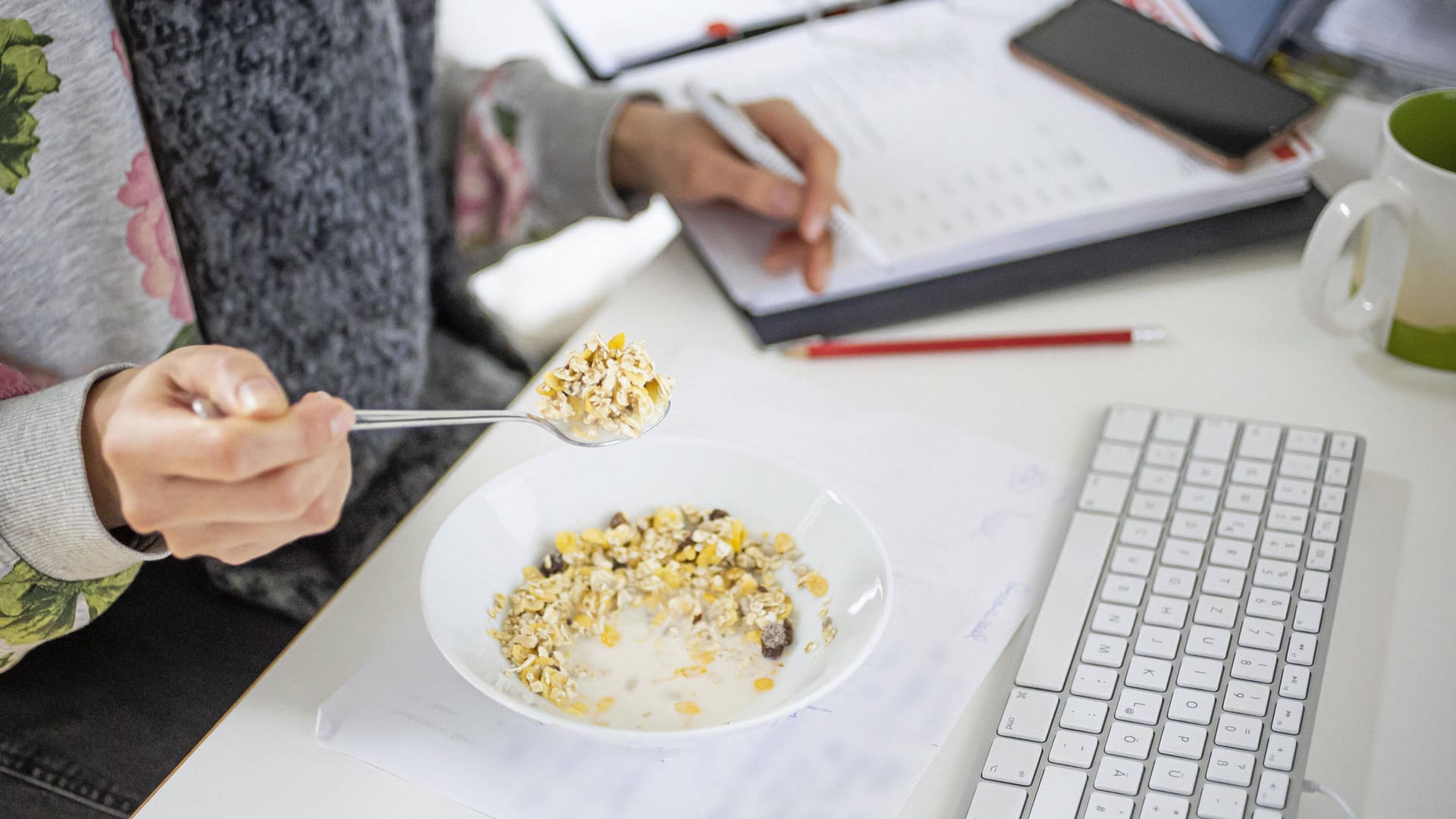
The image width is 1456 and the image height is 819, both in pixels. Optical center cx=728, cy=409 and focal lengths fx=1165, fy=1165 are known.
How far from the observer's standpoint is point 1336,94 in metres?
0.97

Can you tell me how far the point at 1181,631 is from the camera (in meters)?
0.56

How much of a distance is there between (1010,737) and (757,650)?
12cm

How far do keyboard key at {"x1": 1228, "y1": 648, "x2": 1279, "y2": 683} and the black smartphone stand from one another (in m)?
0.41

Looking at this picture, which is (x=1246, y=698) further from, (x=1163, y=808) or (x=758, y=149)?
(x=758, y=149)

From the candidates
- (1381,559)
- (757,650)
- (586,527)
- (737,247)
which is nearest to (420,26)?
(737,247)

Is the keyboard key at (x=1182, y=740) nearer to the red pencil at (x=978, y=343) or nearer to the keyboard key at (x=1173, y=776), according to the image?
the keyboard key at (x=1173, y=776)

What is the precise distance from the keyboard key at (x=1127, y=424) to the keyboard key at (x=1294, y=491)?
76 mm

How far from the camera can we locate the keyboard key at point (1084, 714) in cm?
51

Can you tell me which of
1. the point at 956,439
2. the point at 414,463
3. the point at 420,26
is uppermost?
the point at 420,26

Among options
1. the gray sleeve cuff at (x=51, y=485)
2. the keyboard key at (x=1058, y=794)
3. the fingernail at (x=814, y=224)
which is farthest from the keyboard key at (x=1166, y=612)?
the gray sleeve cuff at (x=51, y=485)

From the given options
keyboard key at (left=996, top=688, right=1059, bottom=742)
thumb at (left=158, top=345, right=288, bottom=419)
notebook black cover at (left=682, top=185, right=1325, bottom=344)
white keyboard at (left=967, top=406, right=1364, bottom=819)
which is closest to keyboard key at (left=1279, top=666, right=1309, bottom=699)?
white keyboard at (left=967, top=406, right=1364, bottom=819)

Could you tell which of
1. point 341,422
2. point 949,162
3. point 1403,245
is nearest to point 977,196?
point 949,162

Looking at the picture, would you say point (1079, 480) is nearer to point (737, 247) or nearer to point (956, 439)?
point (956, 439)

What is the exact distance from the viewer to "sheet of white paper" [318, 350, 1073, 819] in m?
0.50
